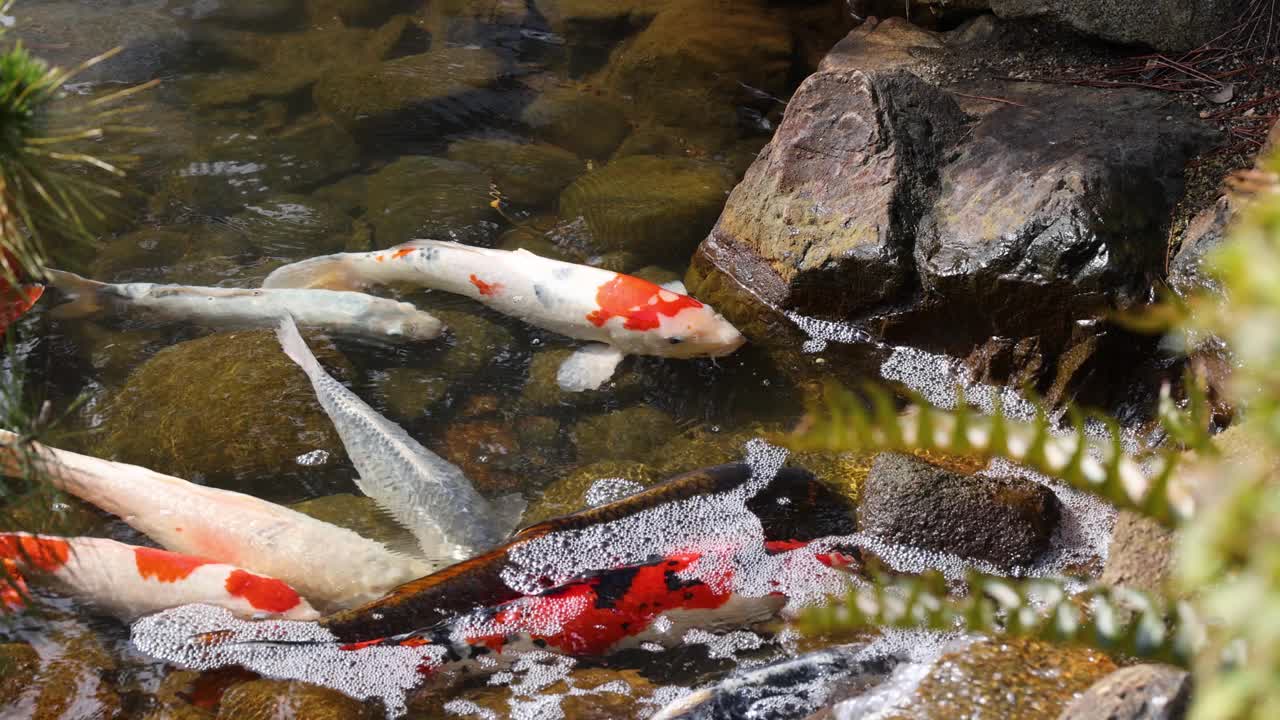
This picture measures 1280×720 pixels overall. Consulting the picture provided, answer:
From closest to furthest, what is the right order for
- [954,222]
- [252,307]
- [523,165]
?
[954,222] → [252,307] → [523,165]

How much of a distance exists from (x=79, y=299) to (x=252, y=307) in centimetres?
79

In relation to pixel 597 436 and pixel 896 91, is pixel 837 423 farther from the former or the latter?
pixel 896 91

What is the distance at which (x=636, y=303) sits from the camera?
4.66m

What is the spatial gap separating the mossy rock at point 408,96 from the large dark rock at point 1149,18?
3.56 m

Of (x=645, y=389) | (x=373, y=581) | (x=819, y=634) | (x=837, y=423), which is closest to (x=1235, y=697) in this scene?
(x=837, y=423)

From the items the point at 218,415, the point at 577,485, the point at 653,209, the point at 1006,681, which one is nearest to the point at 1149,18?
the point at 653,209

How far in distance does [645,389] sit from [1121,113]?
2.59 meters

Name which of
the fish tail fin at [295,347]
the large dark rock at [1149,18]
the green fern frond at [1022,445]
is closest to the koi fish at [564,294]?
the fish tail fin at [295,347]

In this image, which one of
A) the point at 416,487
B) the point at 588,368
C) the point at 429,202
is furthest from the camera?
the point at 429,202

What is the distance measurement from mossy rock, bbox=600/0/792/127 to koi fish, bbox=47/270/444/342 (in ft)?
8.59

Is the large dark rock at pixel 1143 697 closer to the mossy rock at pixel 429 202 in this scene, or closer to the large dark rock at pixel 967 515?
the large dark rock at pixel 967 515

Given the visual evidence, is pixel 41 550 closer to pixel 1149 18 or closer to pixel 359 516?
pixel 359 516

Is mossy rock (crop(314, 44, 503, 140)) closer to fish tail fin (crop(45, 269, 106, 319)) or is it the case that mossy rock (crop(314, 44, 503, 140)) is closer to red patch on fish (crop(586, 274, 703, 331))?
fish tail fin (crop(45, 269, 106, 319))

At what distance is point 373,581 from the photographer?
Answer: 137 inches
